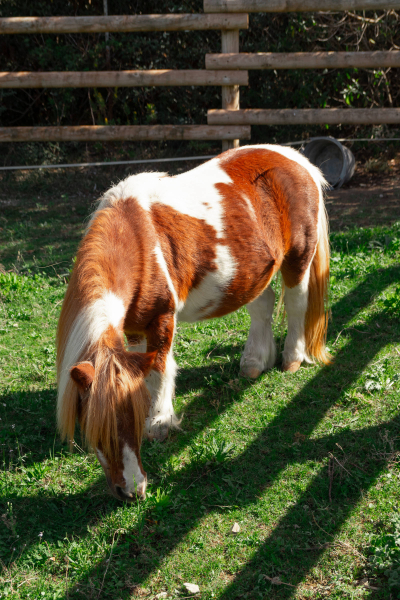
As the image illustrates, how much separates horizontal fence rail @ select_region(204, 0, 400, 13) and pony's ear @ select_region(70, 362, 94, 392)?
6.13 meters

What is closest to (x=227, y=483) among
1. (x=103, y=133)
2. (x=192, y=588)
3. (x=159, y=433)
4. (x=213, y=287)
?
(x=159, y=433)

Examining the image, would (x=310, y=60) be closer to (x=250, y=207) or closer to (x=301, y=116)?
(x=301, y=116)

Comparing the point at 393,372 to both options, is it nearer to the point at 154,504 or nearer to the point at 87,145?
the point at 154,504

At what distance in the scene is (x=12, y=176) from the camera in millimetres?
9383

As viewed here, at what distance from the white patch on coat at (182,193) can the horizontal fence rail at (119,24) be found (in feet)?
14.5

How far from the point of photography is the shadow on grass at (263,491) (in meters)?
2.58

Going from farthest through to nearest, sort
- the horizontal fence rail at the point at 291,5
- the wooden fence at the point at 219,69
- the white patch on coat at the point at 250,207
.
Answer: the wooden fence at the point at 219,69
the horizontal fence rail at the point at 291,5
the white patch on coat at the point at 250,207

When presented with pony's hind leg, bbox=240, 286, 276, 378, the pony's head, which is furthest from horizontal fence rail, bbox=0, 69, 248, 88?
the pony's head

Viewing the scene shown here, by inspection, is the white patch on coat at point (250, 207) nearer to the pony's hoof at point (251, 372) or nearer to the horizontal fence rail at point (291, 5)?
the pony's hoof at point (251, 372)

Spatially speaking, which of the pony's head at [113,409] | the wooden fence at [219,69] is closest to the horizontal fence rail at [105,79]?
the wooden fence at [219,69]

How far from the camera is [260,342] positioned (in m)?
4.20

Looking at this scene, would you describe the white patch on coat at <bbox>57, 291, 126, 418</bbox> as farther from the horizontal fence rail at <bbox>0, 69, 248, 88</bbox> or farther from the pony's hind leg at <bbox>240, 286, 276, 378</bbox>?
the horizontal fence rail at <bbox>0, 69, 248, 88</bbox>

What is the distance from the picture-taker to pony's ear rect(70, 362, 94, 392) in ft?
7.57

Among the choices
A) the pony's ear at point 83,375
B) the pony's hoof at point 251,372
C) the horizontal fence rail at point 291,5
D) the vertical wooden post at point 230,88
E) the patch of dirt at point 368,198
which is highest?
the horizontal fence rail at point 291,5
